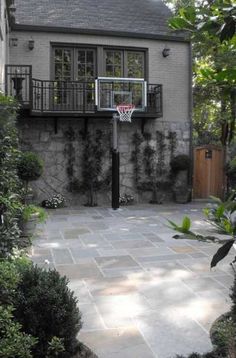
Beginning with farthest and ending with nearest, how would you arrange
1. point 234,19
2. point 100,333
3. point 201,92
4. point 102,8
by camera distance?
point 201,92 < point 102,8 < point 100,333 < point 234,19

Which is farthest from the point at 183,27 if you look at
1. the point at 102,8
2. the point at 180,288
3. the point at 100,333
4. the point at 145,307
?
the point at 102,8

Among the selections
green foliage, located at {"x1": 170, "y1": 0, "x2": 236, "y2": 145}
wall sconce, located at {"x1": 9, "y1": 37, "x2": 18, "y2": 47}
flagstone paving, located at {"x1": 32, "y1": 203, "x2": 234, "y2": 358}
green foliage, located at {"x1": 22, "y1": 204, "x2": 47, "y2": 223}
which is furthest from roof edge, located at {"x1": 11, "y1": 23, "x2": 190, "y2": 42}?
green foliage, located at {"x1": 170, "y1": 0, "x2": 236, "y2": 145}

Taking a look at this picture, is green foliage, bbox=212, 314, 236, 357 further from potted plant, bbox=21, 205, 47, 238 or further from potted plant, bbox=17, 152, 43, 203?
potted plant, bbox=17, 152, 43, 203

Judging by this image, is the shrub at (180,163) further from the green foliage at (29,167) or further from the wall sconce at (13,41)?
the wall sconce at (13,41)

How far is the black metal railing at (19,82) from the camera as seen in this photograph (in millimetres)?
11893

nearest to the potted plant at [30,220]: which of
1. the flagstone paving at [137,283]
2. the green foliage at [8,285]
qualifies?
the flagstone paving at [137,283]

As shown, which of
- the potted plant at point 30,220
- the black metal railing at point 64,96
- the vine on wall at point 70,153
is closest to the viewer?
the potted plant at point 30,220

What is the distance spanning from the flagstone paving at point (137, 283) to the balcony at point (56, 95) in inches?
157

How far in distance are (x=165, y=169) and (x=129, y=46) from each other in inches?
164

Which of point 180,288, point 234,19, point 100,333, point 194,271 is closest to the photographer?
point 234,19

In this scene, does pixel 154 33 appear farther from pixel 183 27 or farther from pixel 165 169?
pixel 183 27

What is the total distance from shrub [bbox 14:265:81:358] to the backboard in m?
10.2

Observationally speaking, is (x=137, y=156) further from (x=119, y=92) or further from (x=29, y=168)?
(x=29, y=168)

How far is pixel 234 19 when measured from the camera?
1744 mm
